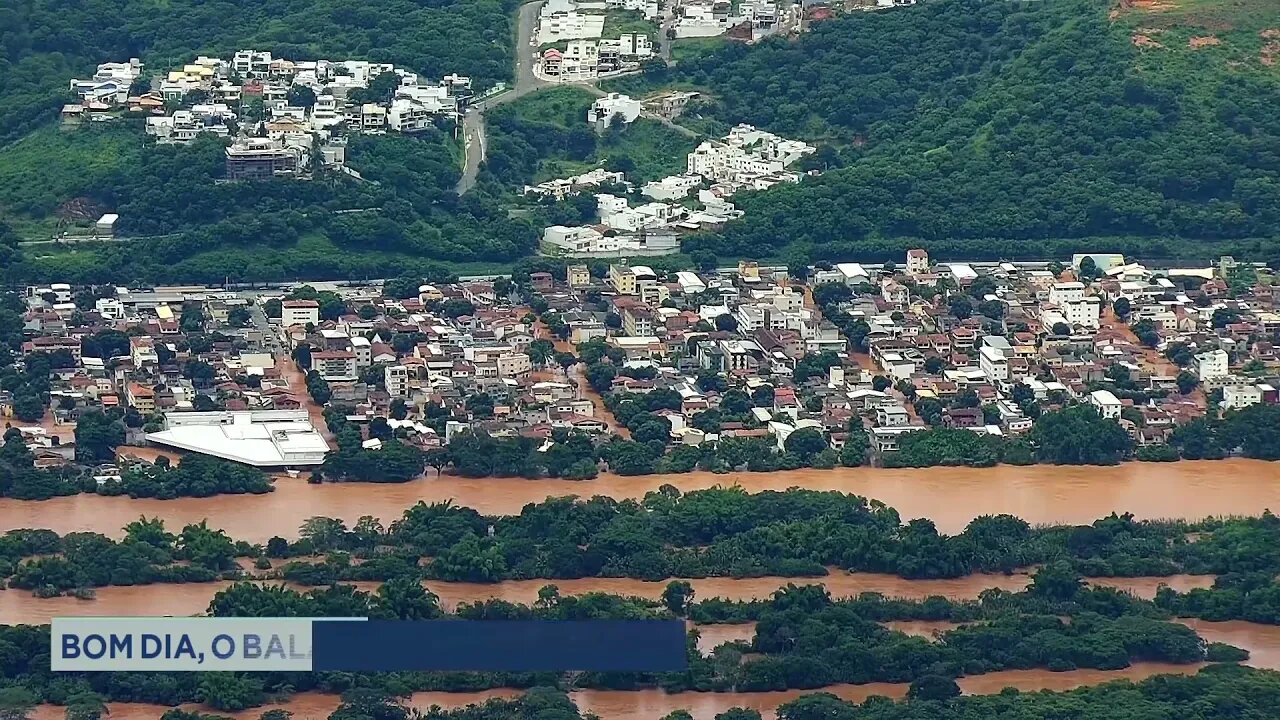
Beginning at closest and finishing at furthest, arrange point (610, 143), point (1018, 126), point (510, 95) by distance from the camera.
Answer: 1. point (1018, 126)
2. point (610, 143)
3. point (510, 95)

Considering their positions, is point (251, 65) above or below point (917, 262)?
above

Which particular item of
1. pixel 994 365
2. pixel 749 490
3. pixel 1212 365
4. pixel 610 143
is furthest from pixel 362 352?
pixel 1212 365

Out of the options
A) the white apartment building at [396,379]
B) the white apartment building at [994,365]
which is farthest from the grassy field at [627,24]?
the white apartment building at [396,379]

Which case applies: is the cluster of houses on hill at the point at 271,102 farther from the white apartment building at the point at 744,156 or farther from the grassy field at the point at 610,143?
the white apartment building at the point at 744,156

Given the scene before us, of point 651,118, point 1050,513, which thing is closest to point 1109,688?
point 1050,513

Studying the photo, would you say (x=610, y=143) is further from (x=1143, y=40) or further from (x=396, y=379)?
(x=396, y=379)
